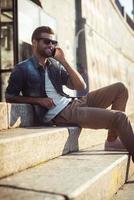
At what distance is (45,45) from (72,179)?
195 cm

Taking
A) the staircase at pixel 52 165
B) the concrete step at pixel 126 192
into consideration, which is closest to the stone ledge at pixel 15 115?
the staircase at pixel 52 165

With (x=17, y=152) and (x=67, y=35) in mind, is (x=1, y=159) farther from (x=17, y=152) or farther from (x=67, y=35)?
(x=67, y=35)

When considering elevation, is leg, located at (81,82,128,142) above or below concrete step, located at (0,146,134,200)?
above

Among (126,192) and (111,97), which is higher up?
(111,97)

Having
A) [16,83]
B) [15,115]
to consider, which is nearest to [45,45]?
[16,83]

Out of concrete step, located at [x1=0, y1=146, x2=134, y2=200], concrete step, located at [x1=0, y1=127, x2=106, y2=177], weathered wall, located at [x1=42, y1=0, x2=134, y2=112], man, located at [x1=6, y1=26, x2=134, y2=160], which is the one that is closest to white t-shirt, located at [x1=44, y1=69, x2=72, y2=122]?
man, located at [x1=6, y1=26, x2=134, y2=160]

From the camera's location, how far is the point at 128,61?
1897cm

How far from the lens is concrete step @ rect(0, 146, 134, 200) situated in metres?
2.25

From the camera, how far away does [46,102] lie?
3990 millimetres

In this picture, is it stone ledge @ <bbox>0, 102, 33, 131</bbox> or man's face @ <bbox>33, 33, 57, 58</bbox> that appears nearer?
stone ledge @ <bbox>0, 102, 33, 131</bbox>

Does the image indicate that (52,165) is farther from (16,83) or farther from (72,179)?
(16,83)

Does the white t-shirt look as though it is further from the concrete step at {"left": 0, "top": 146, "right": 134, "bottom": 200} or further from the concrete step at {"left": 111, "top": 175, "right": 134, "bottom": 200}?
the concrete step at {"left": 111, "top": 175, "right": 134, "bottom": 200}

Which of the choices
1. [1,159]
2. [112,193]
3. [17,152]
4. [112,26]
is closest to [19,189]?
[1,159]

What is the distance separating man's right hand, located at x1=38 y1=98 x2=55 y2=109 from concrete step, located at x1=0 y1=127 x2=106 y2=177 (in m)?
0.34
